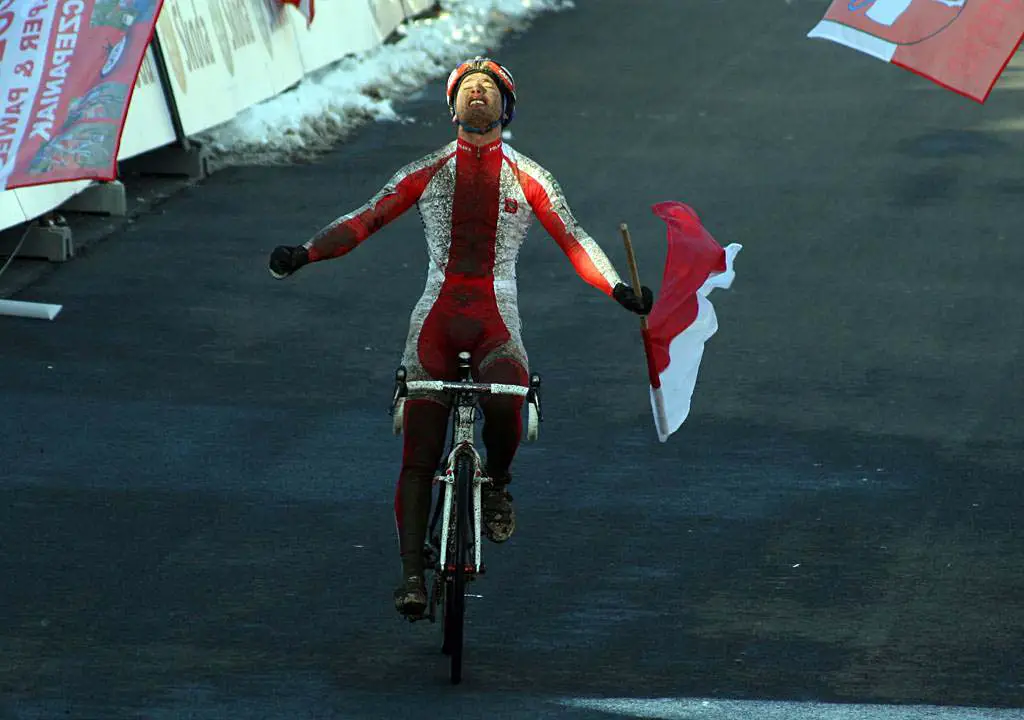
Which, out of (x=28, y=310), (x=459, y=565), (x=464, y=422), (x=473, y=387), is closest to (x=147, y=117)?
(x=28, y=310)

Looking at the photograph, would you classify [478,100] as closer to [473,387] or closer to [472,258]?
[472,258]

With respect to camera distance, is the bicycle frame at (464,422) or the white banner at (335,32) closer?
the bicycle frame at (464,422)

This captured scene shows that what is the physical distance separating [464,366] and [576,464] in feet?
9.83

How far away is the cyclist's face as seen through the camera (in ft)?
25.8

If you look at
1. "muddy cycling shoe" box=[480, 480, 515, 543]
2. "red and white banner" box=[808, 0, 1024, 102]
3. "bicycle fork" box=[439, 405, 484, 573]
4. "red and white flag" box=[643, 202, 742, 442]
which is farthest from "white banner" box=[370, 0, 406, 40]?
"bicycle fork" box=[439, 405, 484, 573]

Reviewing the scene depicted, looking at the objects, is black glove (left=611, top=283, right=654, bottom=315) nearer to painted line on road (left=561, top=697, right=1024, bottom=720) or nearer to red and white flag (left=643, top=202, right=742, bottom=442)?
red and white flag (left=643, top=202, right=742, bottom=442)

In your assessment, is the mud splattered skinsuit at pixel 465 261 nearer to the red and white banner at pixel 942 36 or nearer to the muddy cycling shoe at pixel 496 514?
the muddy cycling shoe at pixel 496 514

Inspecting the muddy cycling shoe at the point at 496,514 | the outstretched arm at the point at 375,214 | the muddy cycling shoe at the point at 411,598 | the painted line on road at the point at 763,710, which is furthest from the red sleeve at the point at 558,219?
the painted line on road at the point at 763,710

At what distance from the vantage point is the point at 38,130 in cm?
1259

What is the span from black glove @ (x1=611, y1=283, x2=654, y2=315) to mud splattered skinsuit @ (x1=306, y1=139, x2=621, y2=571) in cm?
17

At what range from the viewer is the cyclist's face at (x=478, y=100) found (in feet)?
25.8

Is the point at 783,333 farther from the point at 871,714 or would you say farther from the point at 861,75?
the point at 861,75

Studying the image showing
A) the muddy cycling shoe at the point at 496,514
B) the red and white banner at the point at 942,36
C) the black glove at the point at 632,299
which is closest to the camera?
the black glove at the point at 632,299

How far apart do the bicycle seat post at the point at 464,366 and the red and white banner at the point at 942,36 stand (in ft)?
11.7
